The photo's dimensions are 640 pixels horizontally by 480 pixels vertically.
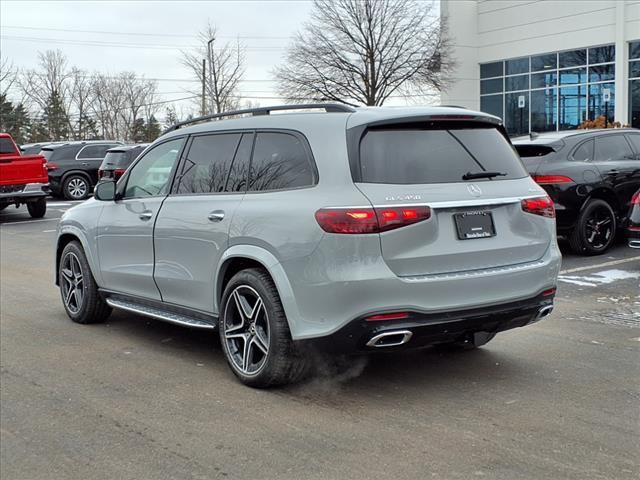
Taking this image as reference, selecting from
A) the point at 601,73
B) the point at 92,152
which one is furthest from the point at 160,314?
the point at 601,73

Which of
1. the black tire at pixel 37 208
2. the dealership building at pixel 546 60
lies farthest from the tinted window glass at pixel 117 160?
the dealership building at pixel 546 60

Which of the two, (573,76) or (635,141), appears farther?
(573,76)

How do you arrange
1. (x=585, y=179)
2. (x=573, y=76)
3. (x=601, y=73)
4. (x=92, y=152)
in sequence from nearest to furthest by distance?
(x=585, y=179) → (x=92, y=152) → (x=601, y=73) → (x=573, y=76)

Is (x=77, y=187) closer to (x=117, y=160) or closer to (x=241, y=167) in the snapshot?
(x=117, y=160)

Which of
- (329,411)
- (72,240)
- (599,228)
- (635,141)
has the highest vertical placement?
(635,141)

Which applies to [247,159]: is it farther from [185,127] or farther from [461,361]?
[461,361]

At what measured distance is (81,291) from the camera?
7.12 meters

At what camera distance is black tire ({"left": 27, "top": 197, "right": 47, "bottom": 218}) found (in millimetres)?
18725

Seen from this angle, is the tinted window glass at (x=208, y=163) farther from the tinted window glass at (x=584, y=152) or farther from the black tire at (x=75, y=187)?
the black tire at (x=75, y=187)

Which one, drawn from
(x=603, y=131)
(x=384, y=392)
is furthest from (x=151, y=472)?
(x=603, y=131)

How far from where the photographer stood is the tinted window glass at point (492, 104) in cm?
A: 3856

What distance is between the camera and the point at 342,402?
4.72 metres

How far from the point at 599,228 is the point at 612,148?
1195 mm

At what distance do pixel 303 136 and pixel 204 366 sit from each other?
6.22ft
